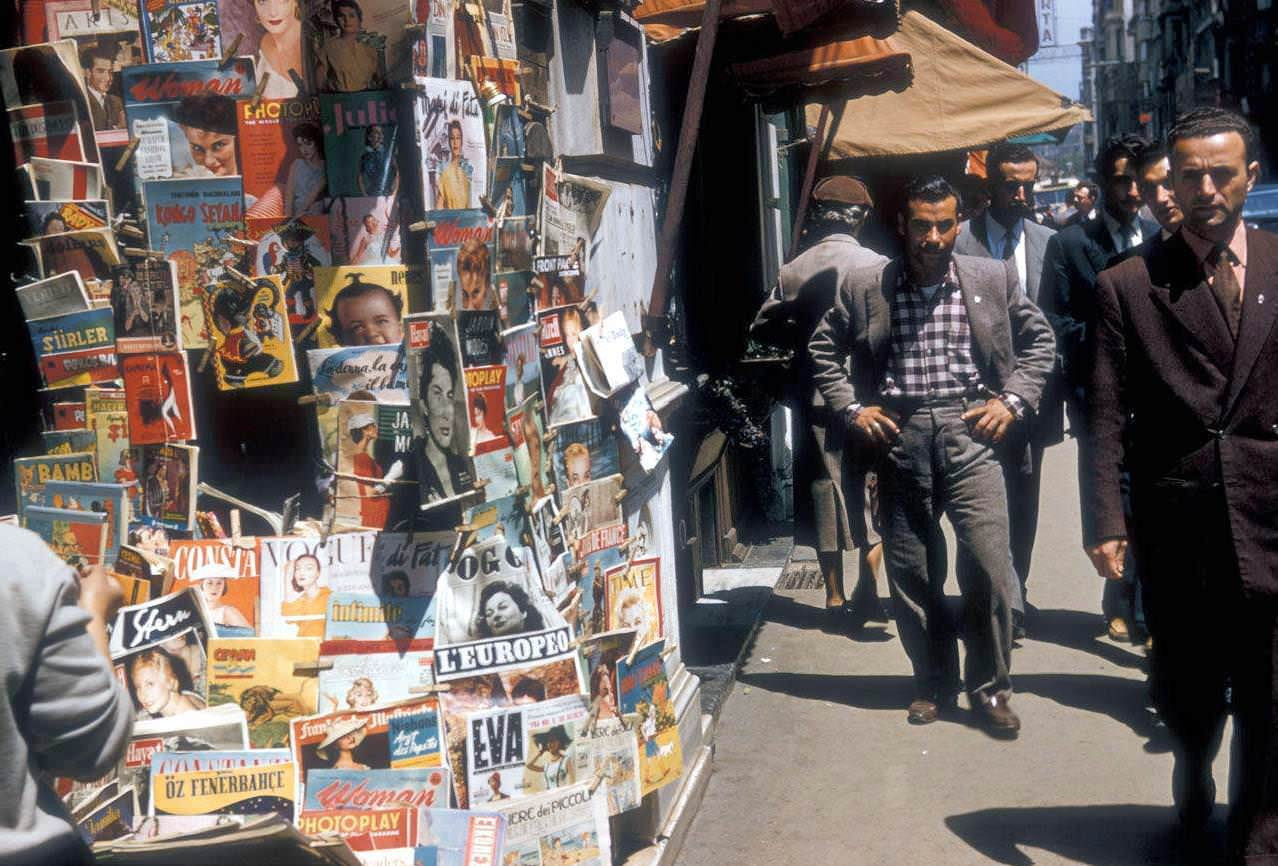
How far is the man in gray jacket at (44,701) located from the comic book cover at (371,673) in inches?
44.5

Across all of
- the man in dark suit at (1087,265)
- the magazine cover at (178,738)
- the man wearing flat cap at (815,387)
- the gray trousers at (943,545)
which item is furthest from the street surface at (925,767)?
the magazine cover at (178,738)

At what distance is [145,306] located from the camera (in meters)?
3.36

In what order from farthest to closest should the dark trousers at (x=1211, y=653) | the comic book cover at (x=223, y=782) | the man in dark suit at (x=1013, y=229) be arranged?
the man in dark suit at (x=1013, y=229) → the dark trousers at (x=1211, y=653) → the comic book cover at (x=223, y=782)

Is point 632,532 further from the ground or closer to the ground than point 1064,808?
further from the ground

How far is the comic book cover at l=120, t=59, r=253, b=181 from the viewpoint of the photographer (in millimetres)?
3305

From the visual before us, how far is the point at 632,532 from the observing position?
4.65 m

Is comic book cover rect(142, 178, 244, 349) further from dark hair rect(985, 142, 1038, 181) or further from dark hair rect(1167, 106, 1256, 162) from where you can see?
dark hair rect(985, 142, 1038, 181)

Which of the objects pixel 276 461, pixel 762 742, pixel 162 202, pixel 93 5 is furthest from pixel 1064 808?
pixel 93 5

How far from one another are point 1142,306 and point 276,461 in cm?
248

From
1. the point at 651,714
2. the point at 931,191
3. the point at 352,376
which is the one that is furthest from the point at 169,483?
the point at 931,191

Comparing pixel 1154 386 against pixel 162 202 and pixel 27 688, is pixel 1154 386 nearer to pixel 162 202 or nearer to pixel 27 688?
pixel 162 202

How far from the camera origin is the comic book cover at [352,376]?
3.38m

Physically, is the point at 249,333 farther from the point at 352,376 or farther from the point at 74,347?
the point at 74,347

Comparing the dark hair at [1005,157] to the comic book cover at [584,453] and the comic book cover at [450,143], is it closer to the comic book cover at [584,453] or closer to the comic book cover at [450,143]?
the comic book cover at [584,453]
